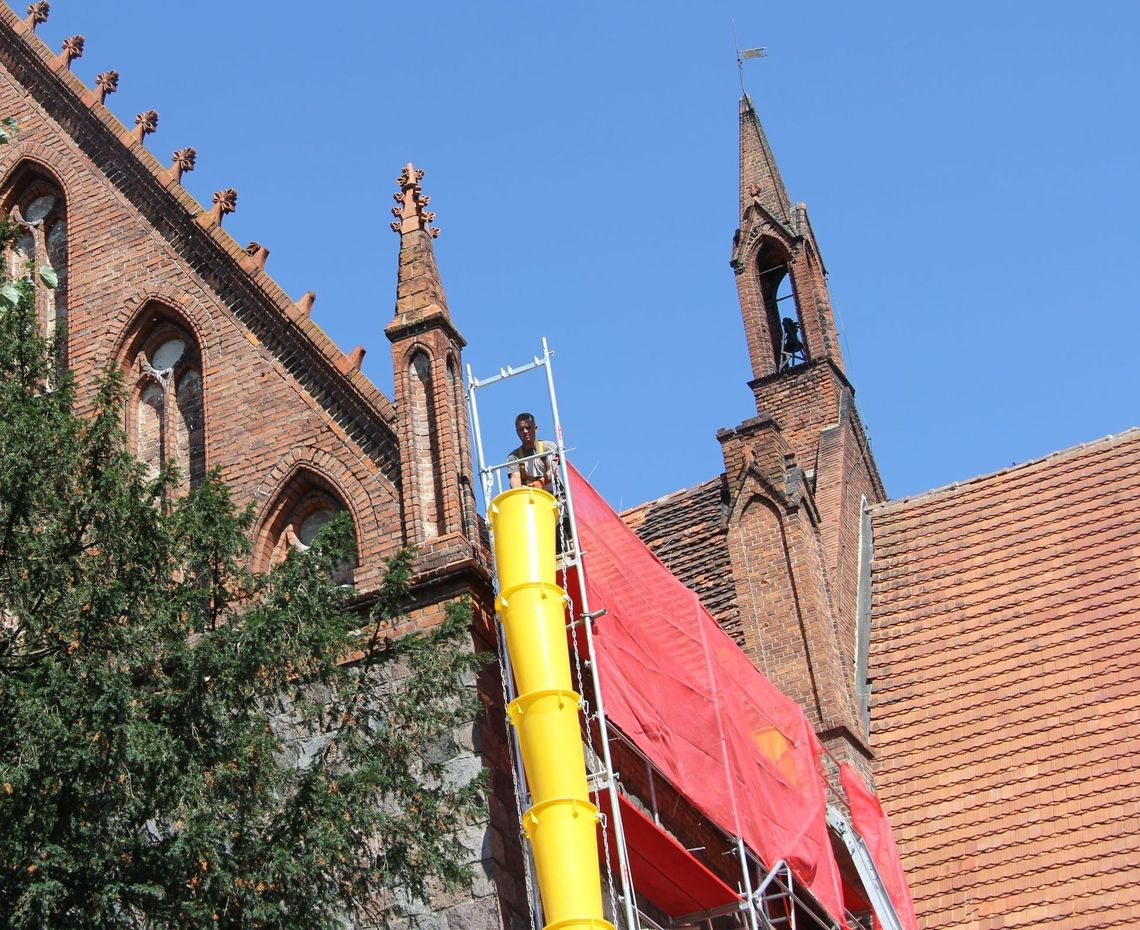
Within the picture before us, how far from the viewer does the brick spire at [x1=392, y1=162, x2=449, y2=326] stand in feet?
47.9

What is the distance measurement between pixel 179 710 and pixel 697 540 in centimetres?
1035

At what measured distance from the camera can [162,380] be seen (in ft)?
51.5

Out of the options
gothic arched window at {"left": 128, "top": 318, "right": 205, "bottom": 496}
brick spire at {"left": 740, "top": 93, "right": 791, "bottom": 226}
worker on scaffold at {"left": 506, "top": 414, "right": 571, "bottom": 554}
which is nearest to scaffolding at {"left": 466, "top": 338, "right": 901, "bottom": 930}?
worker on scaffold at {"left": 506, "top": 414, "right": 571, "bottom": 554}

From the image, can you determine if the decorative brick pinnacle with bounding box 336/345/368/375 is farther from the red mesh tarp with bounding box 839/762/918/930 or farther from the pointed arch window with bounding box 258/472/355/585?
the red mesh tarp with bounding box 839/762/918/930

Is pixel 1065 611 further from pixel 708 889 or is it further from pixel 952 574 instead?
pixel 708 889

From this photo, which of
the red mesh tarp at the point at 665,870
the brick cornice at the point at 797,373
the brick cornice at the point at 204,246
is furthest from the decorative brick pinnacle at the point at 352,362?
the brick cornice at the point at 797,373

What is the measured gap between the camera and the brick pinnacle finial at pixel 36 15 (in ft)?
58.2

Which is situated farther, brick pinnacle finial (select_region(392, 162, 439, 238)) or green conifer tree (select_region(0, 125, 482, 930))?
brick pinnacle finial (select_region(392, 162, 439, 238))

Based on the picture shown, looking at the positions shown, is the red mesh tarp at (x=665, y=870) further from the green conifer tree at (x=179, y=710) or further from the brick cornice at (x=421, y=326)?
the brick cornice at (x=421, y=326)

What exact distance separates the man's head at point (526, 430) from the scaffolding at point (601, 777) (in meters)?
0.09

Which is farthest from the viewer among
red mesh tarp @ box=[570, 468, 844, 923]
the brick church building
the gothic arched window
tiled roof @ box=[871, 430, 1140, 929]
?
tiled roof @ box=[871, 430, 1140, 929]

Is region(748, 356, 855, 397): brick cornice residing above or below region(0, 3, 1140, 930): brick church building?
above

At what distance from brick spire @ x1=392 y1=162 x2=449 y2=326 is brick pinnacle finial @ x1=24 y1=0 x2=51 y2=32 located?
441 centimetres

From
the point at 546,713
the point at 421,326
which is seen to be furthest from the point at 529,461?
the point at 546,713
